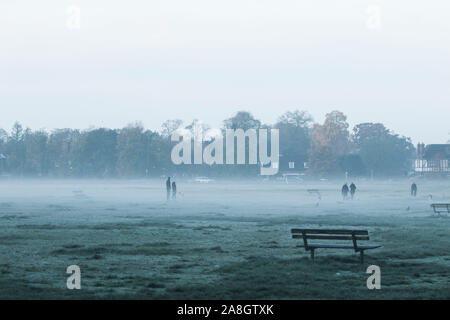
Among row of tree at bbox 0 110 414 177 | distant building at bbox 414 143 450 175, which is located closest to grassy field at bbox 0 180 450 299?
row of tree at bbox 0 110 414 177

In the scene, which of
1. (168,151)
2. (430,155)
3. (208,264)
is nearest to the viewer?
(208,264)

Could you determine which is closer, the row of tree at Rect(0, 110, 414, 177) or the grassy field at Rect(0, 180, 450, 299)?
the grassy field at Rect(0, 180, 450, 299)

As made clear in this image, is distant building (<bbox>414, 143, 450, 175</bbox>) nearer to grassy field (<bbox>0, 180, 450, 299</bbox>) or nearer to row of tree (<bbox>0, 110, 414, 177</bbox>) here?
row of tree (<bbox>0, 110, 414, 177</bbox>)

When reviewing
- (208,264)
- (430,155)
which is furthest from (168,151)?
(208,264)

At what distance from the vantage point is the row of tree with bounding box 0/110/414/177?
139 meters

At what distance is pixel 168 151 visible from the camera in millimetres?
148750

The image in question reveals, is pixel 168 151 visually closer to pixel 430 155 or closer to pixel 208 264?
pixel 430 155

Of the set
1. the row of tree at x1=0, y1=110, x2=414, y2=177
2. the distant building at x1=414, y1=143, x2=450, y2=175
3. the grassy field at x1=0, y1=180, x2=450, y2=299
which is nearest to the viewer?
the grassy field at x1=0, y1=180, x2=450, y2=299

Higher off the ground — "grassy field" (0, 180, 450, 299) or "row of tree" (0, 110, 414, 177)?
"row of tree" (0, 110, 414, 177)

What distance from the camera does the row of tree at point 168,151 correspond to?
139m

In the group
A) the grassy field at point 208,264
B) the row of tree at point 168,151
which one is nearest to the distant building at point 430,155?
the row of tree at point 168,151

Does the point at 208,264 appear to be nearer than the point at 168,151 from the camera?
Yes

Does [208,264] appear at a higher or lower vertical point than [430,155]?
lower

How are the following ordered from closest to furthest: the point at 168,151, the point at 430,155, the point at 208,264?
1. the point at 208,264
2. the point at 168,151
3. the point at 430,155
